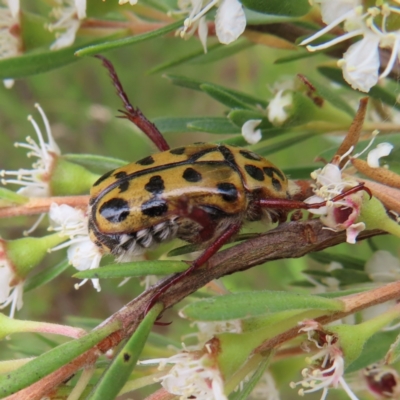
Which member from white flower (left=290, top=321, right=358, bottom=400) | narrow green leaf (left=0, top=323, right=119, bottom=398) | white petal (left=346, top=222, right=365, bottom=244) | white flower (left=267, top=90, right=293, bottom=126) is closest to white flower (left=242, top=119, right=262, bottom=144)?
white flower (left=267, top=90, right=293, bottom=126)

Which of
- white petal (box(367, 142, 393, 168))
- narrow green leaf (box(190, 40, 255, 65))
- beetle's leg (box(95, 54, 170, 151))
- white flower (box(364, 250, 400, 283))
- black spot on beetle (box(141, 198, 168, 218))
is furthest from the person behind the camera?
narrow green leaf (box(190, 40, 255, 65))

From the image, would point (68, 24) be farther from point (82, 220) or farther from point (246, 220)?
point (246, 220)

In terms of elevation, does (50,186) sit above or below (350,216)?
below

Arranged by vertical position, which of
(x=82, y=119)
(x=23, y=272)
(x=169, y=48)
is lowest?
(x=82, y=119)

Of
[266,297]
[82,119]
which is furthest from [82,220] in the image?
[82,119]

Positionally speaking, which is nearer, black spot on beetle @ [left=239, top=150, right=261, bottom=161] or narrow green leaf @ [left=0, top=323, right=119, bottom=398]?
narrow green leaf @ [left=0, top=323, right=119, bottom=398]

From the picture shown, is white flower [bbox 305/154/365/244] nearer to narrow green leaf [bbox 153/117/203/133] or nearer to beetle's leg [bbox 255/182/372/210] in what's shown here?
beetle's leg [bbox 255/182/372/210]

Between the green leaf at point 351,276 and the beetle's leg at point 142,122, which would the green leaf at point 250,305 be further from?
the beetle's leg at point 142,122
